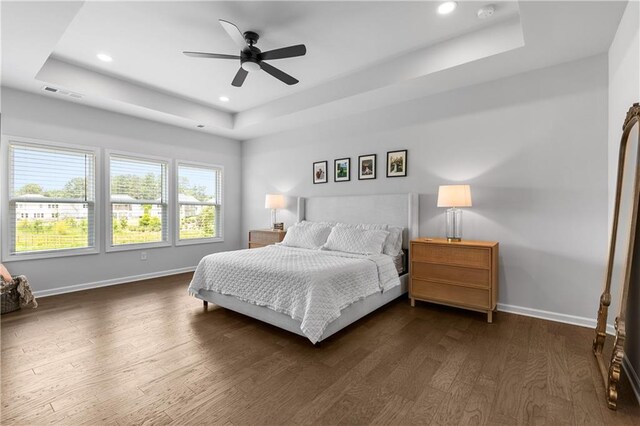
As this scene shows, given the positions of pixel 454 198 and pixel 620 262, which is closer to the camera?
pixel 620 262

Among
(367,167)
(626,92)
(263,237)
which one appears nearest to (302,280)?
(367,167)

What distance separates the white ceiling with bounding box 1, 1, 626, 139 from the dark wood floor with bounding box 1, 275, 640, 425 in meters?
2.65

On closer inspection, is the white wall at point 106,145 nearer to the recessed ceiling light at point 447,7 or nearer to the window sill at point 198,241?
the window sill at point 198,241

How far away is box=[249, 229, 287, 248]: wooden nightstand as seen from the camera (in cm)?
507

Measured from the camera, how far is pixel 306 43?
3.11 m

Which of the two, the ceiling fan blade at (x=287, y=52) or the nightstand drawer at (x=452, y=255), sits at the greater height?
the ceiling fan blade at (x=287, y=52)

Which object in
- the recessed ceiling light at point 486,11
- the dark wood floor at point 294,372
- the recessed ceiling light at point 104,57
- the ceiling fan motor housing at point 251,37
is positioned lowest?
the dark wood floor at point 294,372

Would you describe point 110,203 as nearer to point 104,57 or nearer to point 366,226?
point 104,57

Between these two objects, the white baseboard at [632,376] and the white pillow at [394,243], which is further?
the white pillow at [394,243]

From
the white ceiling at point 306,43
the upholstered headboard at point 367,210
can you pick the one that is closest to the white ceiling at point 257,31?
the white ceiling at point 306,43

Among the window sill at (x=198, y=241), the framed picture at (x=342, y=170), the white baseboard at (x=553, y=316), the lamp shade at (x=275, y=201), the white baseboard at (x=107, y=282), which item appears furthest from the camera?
the window sill at (x=198, y=241)

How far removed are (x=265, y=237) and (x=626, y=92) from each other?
4648 millimetres

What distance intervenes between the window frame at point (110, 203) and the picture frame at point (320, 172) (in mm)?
2536

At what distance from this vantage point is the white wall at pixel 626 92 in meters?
1.99
